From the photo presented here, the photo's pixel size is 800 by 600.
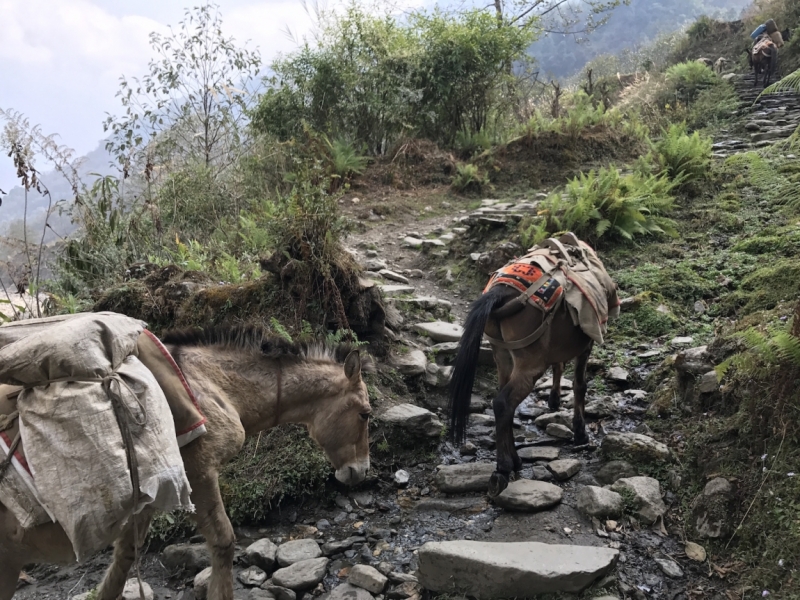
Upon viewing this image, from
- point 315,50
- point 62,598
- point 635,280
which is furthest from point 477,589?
point 315,50

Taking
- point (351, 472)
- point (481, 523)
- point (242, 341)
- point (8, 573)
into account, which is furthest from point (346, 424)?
point (8, 573)

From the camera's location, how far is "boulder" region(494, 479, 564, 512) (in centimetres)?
377

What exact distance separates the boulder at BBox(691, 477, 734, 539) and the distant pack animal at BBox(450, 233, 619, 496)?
48.3 inches

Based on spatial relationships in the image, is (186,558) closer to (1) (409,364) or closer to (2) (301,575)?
(2) (301,575)

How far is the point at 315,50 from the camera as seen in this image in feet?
40.3

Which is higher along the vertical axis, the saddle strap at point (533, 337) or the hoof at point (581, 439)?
the saddle strap at point (533, 337)

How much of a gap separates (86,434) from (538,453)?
3.51 metres

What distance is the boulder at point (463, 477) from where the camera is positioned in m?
4.16

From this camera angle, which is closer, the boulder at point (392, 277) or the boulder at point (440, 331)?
the boulder at point (440, 331)

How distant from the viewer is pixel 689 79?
17.5 metres

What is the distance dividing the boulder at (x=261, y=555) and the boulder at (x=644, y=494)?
7.95 feet

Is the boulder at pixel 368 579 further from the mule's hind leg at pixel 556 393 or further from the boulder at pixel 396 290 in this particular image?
the boulder at pixel 396 290

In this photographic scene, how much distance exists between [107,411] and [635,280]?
6550 mm

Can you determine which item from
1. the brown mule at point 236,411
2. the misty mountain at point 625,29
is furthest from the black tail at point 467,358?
the misty mountain at point 625,29
